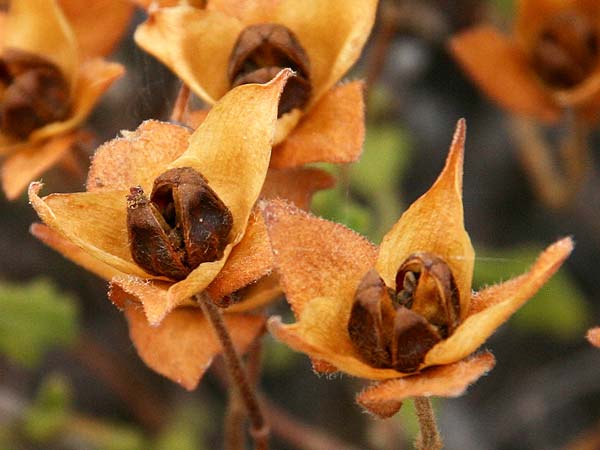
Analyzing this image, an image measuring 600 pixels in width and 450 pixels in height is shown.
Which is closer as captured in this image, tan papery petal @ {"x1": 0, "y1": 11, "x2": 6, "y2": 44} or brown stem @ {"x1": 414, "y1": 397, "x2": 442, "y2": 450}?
brown stem @ {"x1": 414, "y1": 397, "x2": 442, "y2": 450}

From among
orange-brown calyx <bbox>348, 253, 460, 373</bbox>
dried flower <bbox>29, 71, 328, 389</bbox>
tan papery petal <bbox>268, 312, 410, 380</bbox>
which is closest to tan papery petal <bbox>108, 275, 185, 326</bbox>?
dried flower <bbox>29, 71, 328, 389</bbox>

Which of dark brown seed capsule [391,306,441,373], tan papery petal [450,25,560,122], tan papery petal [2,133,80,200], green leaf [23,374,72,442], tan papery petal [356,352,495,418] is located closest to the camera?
tan papery petal [356,352,495,418]

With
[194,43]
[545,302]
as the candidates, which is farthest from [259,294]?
[545,302]

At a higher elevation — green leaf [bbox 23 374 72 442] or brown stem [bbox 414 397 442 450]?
brown stem [bbox 414 397 442 450]

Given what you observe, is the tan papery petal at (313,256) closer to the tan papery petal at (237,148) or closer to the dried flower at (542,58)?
the tan papery petal at (237,148)

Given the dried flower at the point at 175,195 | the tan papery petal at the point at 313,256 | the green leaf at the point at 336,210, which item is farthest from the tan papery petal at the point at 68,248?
the green leaf at the point at 336,210

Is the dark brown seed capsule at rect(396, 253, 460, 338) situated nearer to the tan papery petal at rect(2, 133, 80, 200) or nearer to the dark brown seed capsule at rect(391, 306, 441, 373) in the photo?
the dark brown seed capsule at rect(391, 306, 441, 373)

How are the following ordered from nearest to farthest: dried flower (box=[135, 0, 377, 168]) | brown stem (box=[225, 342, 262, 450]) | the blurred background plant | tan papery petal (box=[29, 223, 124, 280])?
tan papery petal (box=[29, 223, 124, 280]) < dried flower (box=[135, 0, 377, 168]) < brown stem (box=[225, 342, 262, 450]) < the blurred background plant
